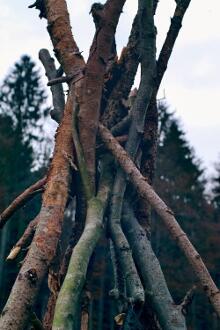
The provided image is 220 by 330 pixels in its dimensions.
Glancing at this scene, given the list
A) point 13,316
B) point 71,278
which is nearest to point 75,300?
point 71,278

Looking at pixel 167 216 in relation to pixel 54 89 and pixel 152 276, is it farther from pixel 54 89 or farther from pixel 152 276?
pixel 54 89

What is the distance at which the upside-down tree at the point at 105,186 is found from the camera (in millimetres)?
3271

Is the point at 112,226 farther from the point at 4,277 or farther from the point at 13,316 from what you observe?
the point at 4,277

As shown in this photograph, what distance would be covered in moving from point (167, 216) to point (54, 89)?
6.48ft

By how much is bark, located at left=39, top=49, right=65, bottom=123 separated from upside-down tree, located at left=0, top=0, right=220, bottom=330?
0.04 ft

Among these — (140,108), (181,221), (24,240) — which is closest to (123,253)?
(24,240)

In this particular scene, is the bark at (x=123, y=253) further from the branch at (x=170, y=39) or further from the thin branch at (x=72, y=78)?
the branch at (x=170, y=39)

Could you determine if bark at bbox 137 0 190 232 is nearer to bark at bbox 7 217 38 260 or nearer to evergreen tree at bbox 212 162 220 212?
bark at bbox 7 217 38 260

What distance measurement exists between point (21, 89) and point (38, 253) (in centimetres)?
2272

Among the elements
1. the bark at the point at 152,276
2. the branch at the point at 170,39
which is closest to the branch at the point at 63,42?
the branch at the point at 170,39

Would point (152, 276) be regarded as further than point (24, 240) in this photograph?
No

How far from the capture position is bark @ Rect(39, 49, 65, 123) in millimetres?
4743

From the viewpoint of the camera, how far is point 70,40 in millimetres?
4492

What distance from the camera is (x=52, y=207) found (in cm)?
354
